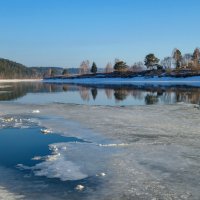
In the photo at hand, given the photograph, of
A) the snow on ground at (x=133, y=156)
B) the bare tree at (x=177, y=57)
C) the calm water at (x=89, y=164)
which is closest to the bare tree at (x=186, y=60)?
the bare tree at (x=177, y=57)

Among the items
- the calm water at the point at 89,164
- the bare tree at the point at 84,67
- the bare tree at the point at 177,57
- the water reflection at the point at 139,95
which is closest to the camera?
the calm water at the point at 89,164

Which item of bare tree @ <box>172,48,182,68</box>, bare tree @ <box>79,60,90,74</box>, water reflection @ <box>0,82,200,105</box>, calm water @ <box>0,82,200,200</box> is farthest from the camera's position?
bare tree @ <box>79,60,90,74</box>

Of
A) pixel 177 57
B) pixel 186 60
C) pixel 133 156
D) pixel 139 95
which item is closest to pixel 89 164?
pixel 133 156

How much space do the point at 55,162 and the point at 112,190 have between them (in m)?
2.82

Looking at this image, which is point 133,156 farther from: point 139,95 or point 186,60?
point 186,60

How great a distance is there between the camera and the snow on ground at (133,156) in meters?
7.75

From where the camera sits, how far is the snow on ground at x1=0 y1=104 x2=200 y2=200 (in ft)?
25.4

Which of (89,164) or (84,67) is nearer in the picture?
(89,164)

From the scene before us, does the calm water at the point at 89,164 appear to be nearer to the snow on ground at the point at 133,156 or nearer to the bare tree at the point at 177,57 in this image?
the snow on ground at the point at 133,156

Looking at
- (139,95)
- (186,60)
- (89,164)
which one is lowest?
(89,164)

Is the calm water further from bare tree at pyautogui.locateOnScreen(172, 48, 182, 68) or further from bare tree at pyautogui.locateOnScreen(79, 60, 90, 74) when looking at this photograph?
bare tree at pyautogui.locateOnScreen(79, 60, 90, 74)

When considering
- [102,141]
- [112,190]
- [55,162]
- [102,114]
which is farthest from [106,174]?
[102,114]

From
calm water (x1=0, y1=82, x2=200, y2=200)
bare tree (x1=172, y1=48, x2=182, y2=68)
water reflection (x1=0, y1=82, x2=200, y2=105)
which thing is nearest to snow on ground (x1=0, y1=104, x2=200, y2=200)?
calm water (x1=0, y1=82, x2=200, y2=200)

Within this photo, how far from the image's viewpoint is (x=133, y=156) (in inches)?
420
